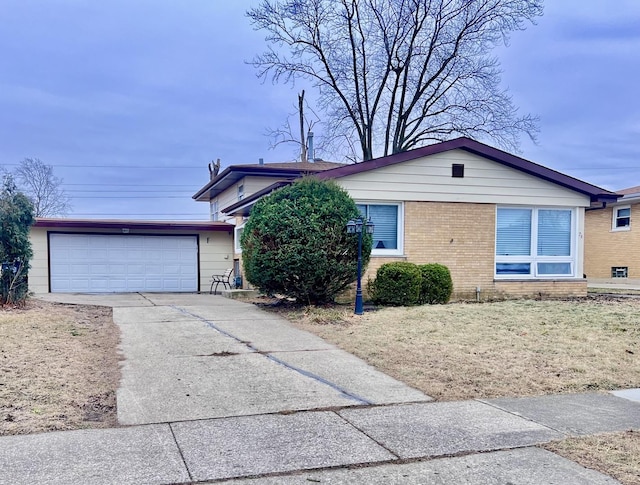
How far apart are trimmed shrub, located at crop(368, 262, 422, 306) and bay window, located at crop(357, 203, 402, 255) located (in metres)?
1.11

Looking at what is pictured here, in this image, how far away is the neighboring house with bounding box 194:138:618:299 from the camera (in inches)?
513

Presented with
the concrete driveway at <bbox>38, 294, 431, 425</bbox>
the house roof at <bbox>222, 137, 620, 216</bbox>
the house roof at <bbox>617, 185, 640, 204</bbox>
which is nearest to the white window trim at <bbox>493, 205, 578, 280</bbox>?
the house roof at <bbox>222, 137, 620, 216</bbox>

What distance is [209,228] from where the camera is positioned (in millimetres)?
19203

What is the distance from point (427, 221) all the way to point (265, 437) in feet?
32.3

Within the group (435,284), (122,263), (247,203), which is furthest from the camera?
(122,263)

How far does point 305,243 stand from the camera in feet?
34.8

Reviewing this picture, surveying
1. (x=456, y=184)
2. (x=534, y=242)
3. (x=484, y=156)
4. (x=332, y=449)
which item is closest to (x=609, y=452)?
(x=332, y=449)

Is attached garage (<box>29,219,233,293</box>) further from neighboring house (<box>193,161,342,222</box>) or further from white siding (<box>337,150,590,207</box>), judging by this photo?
white siding (<box>337,150,590,207</box>)

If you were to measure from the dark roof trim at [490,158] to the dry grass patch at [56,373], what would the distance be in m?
6.53

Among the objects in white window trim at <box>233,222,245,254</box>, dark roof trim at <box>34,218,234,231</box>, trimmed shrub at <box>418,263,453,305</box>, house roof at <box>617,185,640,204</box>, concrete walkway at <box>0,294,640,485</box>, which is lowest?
concrete walkway at <box>0,294,640,485</box>

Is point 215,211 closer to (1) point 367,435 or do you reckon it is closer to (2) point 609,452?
(1) point 367,435

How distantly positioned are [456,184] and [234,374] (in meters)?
9.06

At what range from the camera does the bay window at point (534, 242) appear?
1388 cm

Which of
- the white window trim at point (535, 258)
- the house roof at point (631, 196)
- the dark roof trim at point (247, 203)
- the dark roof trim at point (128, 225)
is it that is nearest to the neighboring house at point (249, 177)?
the dark roof trim at point (128, 225)
